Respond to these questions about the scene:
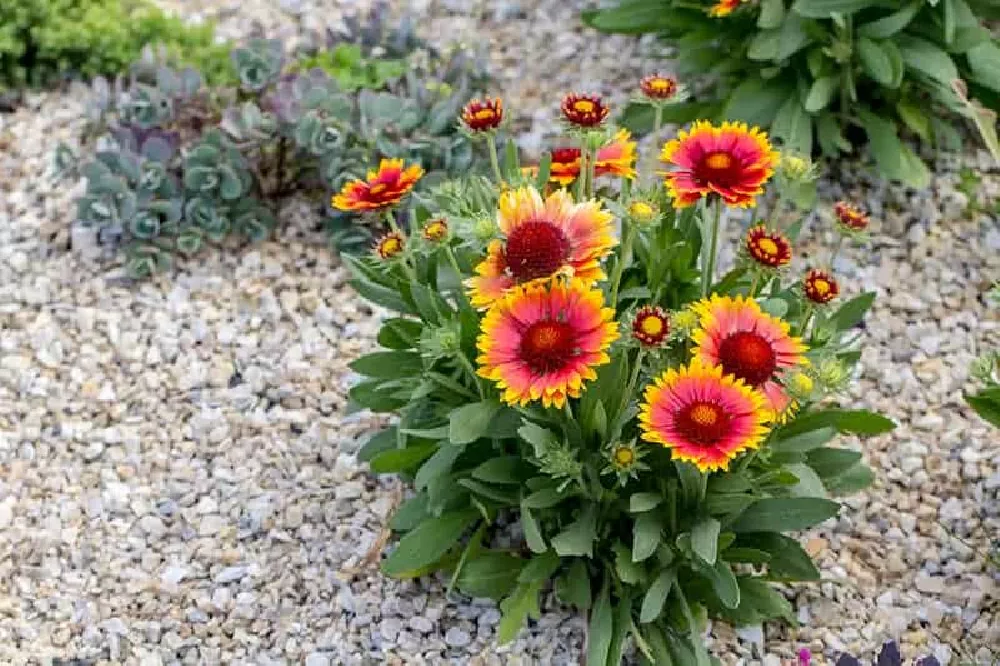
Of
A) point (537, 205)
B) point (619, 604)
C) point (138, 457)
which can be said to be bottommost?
point (138, 457)

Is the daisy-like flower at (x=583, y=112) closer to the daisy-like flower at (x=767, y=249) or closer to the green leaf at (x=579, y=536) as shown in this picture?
the daisy-like flower at (x=767, y=249)

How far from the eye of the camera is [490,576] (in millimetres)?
2396

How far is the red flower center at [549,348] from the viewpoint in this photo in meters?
1.96

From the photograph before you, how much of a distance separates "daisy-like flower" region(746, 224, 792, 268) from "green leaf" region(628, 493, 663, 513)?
414mm

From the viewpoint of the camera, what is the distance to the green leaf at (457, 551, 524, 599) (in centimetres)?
239

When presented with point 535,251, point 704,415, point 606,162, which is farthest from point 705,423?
point 606,162

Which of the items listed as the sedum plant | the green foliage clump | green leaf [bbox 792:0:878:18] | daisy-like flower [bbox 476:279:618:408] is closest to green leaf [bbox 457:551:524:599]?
daisy-like flower [bbox 476:279:618:408]

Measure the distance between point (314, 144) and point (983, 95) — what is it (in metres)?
1.68

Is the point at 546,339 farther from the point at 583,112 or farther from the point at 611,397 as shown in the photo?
the point at 583,112

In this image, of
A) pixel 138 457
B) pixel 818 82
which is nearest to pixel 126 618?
pixel 138 457

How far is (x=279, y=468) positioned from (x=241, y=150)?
932 mm

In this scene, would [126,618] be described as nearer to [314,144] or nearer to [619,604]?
[619,604]

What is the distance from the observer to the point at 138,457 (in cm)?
282

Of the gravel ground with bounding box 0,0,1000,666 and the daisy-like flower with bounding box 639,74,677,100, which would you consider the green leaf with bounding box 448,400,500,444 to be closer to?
the gravel ground with bounding box 0,0,1000,666
